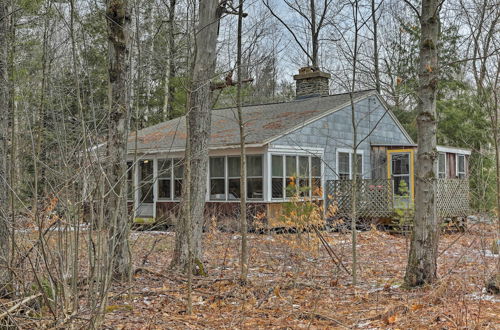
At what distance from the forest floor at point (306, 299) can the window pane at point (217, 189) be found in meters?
6.37

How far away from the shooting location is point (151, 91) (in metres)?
25.8

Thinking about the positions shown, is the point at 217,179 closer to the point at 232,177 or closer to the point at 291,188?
the point at 232,177

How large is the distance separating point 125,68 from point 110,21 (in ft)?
2.14

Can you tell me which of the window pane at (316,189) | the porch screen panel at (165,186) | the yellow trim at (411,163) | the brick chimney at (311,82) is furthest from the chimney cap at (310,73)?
the porch screen panel at (165,186)

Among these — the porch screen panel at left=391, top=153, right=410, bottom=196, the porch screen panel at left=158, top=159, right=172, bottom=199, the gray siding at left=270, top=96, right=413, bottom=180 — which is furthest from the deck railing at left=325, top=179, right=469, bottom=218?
the porch screen panel at left=158, top=159, right=172, bottom=199

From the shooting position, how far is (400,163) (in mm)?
17312

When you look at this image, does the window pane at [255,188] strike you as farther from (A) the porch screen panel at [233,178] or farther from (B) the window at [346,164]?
(B) the window at [346,164]

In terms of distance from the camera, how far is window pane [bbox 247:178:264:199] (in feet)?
49.6

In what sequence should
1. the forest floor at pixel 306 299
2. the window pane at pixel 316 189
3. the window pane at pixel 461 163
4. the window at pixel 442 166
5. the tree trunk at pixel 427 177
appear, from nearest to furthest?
the forest floor at pixel 306 299 → the tree trunk at pixel 427 177 → the window pane at pixel 316 189 → the window at pixel 442 166 → the window pane at pixel 461 163

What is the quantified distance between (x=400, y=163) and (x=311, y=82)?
4357 mm

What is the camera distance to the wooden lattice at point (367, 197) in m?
15.6

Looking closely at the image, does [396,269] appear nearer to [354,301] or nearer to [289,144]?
[354,301]

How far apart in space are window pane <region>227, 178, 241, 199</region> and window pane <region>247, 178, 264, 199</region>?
407 mm

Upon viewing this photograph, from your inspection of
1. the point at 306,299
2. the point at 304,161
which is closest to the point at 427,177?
the point at 306,299
